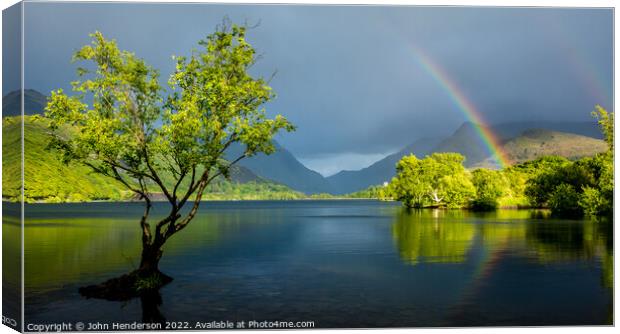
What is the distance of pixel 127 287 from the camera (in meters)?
26.2

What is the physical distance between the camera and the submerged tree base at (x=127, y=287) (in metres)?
25.8

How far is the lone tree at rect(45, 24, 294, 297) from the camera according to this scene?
24484 millimetres

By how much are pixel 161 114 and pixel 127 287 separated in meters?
7.54

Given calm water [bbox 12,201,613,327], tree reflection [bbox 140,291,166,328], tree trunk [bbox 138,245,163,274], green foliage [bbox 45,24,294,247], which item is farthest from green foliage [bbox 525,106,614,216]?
tree reflection [bbox 140,291,166,328]

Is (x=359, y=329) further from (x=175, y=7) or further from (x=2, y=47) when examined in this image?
(x=2, y=47)

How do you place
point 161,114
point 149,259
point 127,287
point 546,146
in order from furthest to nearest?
1. point 546,146
2. point 149,259
3. point 127,287
4. point 161,114

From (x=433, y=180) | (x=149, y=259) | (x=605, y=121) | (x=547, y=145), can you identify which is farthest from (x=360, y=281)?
(x=547, y=145)

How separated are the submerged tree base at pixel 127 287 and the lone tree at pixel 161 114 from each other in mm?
61

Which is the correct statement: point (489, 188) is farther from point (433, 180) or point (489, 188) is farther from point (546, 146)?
point (546, 146)

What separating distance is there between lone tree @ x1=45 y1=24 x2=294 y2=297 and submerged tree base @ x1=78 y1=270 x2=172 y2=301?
61 millimetres

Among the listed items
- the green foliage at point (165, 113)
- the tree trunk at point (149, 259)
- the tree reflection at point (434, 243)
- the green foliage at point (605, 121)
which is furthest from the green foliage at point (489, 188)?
the tree trunk at point (149, 259)

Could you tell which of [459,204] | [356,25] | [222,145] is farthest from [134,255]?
[459,204]

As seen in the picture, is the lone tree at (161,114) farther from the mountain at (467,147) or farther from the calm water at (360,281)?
the mountain at (467,147)

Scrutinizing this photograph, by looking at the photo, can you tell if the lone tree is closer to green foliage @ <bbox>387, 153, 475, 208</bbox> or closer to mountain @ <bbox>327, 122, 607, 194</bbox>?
mountain @ <bbox>327, 122, 607, 194</bbox>
